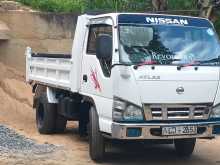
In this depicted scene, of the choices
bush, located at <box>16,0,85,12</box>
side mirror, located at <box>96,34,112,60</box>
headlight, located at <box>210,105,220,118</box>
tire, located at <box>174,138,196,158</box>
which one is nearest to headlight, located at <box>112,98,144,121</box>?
side mirror, located at <box>96,34,112,60</box>

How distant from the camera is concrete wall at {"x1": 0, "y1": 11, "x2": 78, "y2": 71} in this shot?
18.3m

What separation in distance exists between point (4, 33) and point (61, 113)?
7.10 m

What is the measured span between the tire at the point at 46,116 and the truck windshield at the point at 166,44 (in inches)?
147

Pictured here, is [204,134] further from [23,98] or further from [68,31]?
[68,31]

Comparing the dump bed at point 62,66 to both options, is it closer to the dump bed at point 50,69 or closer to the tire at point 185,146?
the dump bed at point 50,69

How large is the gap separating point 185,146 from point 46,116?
3321 millimetres

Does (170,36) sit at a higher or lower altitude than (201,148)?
higher

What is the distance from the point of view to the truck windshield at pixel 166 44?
9.16 meters

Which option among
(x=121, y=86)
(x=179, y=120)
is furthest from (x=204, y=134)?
(x=121, y=86)

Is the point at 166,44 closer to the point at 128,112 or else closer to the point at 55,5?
the point at 128,112

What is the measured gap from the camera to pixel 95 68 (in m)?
9.65

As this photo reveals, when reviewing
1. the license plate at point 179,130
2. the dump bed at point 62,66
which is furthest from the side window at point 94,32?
the license plate at point 179,130

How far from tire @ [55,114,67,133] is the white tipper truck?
229cm

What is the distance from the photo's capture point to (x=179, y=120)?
902 cm
